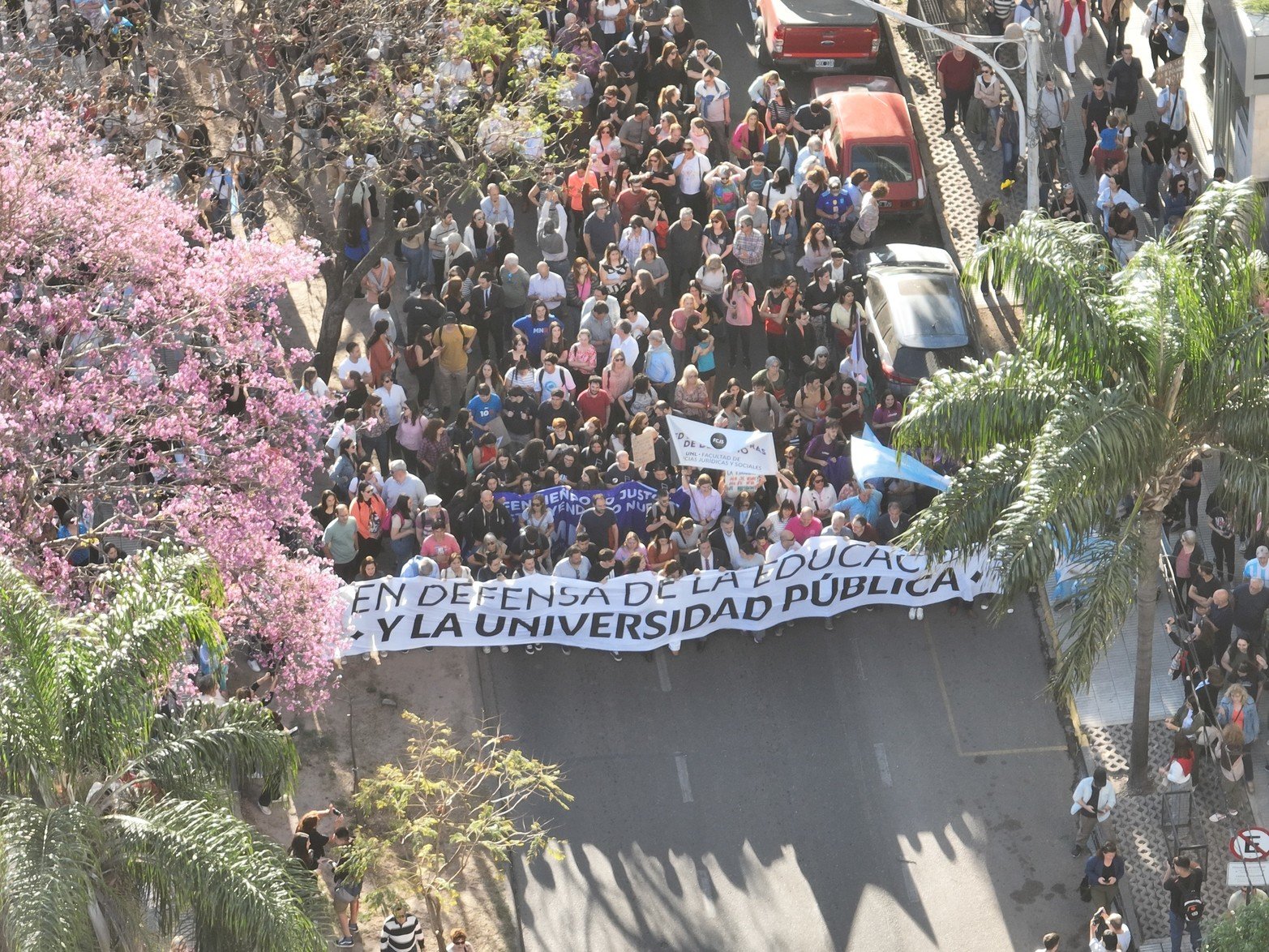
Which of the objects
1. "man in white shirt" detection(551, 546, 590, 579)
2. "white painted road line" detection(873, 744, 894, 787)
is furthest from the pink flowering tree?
"white painted road line" detection(873, 744, 894, 787)

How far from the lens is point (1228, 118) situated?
31.1 m

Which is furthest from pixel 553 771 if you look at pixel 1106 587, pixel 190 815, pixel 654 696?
pixel 190 815

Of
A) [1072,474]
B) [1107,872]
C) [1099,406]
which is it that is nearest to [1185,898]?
[1107,872]

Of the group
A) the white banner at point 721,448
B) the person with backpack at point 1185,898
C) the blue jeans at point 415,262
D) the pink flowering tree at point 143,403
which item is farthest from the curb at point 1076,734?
the blue jeans at point 415,262

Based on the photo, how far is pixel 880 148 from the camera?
108 ft

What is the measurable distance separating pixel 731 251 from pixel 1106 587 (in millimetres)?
10254

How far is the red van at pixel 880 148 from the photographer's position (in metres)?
33.0

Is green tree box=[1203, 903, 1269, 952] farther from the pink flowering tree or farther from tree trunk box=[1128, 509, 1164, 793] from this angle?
the pink flowering tree

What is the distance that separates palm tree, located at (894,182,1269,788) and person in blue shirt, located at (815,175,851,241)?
28.1 ft

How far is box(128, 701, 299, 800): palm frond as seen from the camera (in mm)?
17562

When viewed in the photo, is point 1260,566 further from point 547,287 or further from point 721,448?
point 547,287

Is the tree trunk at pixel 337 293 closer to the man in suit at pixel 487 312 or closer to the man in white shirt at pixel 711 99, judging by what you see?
the man in suit at pixel 487 312

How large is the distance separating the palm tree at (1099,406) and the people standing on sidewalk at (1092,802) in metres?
1.81

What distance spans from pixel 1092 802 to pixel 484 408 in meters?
9.25
